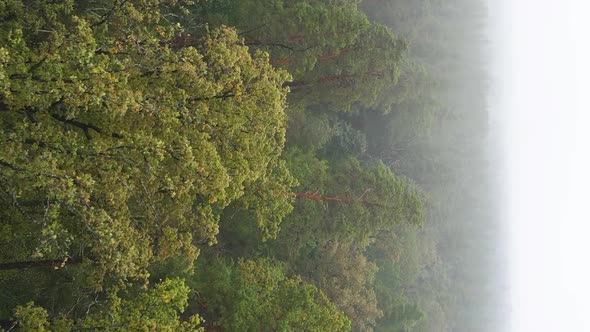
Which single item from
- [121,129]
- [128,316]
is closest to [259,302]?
[128,316]

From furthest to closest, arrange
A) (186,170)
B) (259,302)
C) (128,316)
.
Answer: (259,302) < (128,316) < (186,170)

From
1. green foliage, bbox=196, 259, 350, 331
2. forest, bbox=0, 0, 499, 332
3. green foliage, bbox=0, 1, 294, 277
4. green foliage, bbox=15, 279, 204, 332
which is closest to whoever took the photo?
green foliage, bbox=0, 1, 294, 277

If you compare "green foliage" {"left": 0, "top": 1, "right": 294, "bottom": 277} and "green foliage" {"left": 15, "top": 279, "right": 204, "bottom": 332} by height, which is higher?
"green foliage" {"left": 0, "top": 1, "right": 294, "bottom": 277}

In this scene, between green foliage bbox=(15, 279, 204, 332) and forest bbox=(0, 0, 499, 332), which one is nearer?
forest bbox=(0, 0, 499, 332)

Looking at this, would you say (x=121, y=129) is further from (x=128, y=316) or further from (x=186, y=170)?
(x=128, y=316)

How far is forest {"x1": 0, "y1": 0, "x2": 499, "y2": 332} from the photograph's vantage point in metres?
12.2

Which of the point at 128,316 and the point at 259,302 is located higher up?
the point at 259,302

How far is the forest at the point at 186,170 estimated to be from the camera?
40.1ft

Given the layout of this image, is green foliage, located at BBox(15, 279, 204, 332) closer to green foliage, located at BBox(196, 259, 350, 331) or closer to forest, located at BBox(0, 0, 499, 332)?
forest, located at BBox(0, 0, 499, 332)

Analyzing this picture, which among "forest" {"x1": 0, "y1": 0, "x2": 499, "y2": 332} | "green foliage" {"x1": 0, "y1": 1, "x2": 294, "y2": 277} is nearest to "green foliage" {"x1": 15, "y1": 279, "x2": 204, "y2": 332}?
"forest" {"x1": 0, "y1": 0, "x2": 499, "y2": 332}

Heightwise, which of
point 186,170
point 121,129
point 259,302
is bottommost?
point 259,302

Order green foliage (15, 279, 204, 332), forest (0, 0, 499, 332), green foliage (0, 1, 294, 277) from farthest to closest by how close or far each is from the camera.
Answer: green foliage (15, 279, 204, 332), forest (0, 0, 499, 332), green foliage (0, 1, 294, 277)

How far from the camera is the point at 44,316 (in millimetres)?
12953

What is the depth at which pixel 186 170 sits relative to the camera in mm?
13773
